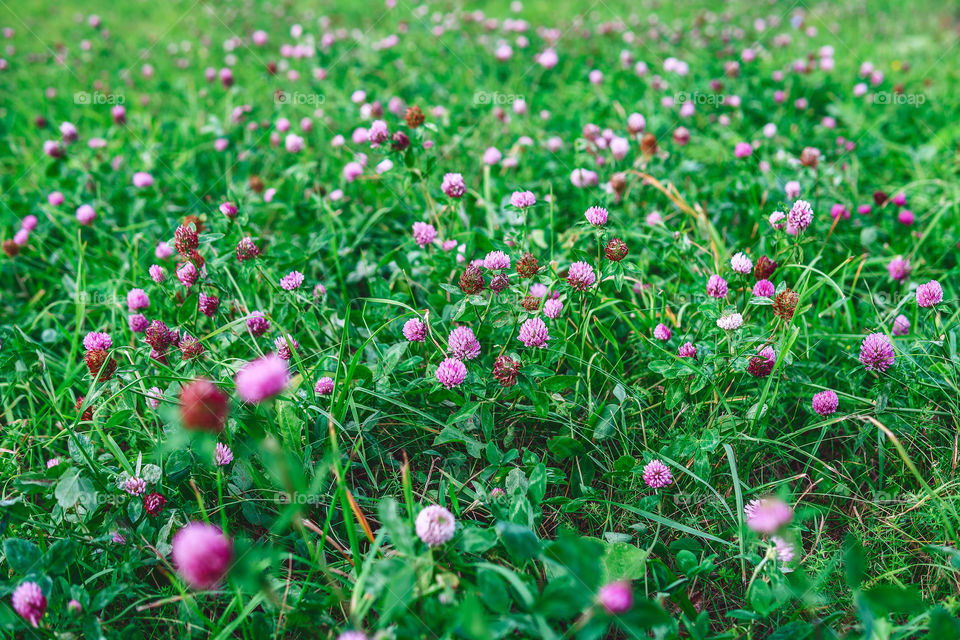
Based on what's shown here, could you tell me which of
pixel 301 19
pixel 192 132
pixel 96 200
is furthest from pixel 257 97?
pixel 301 19

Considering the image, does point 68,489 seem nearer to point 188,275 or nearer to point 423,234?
point 188,275

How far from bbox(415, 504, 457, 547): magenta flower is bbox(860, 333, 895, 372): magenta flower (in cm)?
105

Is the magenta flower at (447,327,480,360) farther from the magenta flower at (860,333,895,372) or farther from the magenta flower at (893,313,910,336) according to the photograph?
the magenta flower at (893,313,910,336)

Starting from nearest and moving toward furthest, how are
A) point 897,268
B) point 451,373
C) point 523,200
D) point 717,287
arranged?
point 451,373 < point 717,287 < point 523,200 < point 897,268

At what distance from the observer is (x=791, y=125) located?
9.78 ft

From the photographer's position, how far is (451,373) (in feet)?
4.52

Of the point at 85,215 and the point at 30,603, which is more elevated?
the point at 85,215

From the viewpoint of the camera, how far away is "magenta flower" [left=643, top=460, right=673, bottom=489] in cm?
134

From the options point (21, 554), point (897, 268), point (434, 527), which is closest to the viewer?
point (434, 527)

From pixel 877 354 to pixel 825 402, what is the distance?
0.16m

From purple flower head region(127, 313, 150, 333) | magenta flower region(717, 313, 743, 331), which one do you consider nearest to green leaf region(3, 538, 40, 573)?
purple flower head region(127, 313, 150, 333)

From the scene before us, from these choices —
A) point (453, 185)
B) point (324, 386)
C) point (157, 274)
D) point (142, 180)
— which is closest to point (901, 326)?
point (453, 185)

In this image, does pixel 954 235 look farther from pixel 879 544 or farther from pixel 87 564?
pixel 87 564

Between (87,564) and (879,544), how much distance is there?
1.64 metres
